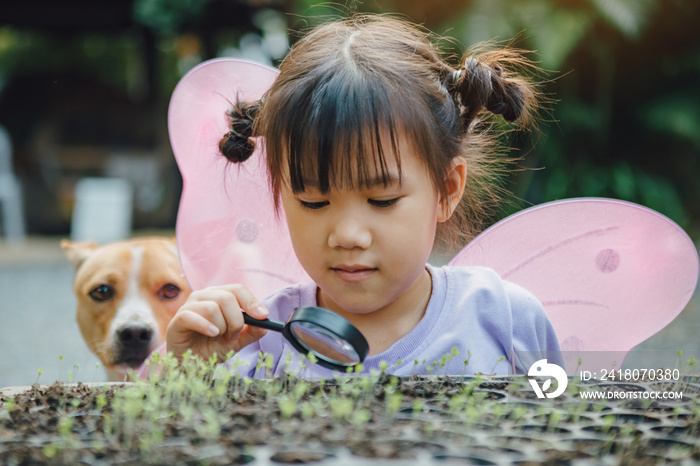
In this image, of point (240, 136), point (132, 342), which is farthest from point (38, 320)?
point (240, 136)

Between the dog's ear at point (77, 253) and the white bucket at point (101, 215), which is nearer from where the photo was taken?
the dog's ear at point (77, 253)

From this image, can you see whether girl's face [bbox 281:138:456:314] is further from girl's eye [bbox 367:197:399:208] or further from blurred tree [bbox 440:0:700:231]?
blurred tree [bbox 440:0:700:231]

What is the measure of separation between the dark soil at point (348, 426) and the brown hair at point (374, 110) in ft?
1.93

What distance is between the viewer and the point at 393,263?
6.03 ft

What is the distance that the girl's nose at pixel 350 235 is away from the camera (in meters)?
1.72

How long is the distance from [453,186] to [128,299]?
1537 millimetres

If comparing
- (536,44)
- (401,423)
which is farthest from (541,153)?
(401,423)

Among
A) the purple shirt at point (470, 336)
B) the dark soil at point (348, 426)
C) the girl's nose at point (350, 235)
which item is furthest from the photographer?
the purple shirt at point (470, 336)

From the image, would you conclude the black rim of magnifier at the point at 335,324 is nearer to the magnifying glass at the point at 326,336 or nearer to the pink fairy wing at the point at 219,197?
the magnifying glass at the point at 326,336

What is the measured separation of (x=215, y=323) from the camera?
1.84 m

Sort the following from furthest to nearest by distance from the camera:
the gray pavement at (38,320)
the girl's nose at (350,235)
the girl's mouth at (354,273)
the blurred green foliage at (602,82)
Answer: the blurred green foliage at (602,82)
the gray pavement at (38,320)
the girl's mouth at (354,273)
the girl's nose at (350,235)

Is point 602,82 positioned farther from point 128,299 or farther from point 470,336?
point 470,336

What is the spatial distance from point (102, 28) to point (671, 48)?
8.97 metres

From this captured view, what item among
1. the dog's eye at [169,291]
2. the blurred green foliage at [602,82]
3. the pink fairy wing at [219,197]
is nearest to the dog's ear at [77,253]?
the dog's eye at [169,291]
